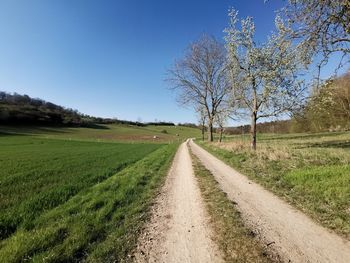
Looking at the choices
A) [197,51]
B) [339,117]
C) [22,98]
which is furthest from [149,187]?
[22,98]

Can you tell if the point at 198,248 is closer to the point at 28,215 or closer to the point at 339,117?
the point at 28,215

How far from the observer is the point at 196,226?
576 cm

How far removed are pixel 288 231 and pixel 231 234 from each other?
1275 millimetres

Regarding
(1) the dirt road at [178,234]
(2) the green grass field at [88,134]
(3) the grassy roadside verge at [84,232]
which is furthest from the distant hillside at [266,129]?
(3) the grassy roadside verge at [84,232]

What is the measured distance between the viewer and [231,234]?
514 centimetres

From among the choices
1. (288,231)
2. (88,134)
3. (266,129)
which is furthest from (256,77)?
(266,129)

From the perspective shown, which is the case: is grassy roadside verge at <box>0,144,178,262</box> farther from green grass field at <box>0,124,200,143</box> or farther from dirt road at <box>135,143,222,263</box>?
green grass field at <box>0,124,200,143</box>

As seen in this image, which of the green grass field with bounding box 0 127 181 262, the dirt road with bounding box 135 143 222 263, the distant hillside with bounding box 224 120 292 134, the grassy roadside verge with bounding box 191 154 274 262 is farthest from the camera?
the distant hillside with bounding box 224 120 292 134

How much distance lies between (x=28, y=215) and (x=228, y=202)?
5.79 metres

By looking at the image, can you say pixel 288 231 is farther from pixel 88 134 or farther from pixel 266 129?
pixel 266 129

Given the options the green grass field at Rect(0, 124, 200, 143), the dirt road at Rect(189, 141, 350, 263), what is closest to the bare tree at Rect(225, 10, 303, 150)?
the dirt road at Rect(189, 141, 350, 263)

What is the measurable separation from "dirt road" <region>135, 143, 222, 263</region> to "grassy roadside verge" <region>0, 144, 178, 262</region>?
1.06 feet

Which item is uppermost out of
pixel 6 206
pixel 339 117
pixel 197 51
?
pixel 197 51

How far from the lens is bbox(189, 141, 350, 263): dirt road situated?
4.27 metres
